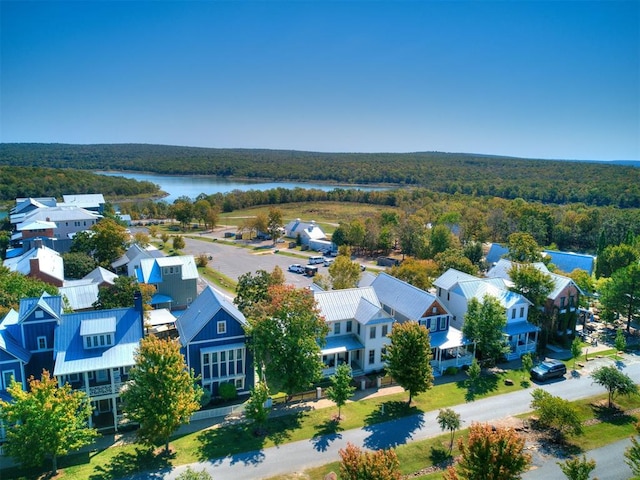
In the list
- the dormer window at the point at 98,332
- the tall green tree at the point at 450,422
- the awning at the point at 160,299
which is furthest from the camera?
the awning at the point at 160,299

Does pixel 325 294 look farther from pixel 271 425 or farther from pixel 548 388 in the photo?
pixel 548 388

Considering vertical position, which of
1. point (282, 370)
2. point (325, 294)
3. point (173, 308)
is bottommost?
point (173, 308)

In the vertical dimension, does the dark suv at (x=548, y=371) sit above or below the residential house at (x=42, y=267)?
below

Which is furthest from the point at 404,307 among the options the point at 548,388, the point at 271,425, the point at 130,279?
the point at 130,279

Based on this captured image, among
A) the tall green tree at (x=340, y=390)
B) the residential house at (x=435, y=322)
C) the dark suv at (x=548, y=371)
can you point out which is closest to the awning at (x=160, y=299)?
the residential house at (x=435, y=322)

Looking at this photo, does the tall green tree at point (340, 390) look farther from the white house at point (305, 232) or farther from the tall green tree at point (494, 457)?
the white house at point (305, 232)

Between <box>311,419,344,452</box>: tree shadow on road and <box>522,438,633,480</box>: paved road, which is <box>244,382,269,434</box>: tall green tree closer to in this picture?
<box>311,419,344,452</box>: tree shadow on road

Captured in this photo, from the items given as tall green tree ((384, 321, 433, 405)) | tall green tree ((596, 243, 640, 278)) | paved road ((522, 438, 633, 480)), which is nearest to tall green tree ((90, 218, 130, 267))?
tall green tree ((384, 321, 433, 405))
